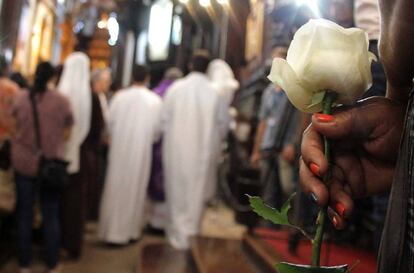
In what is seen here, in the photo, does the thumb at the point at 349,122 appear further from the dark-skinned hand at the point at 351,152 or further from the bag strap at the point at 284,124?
the bag strap at the point at 284,124

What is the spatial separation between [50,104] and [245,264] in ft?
7.33

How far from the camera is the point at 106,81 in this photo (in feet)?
20.1

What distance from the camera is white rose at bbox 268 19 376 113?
90cm

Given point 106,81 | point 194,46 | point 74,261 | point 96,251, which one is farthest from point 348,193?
point 194,46

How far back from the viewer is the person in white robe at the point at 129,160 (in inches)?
227

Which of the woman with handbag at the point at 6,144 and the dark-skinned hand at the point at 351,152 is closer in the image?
the dark-skinned hand at the point at 351,152

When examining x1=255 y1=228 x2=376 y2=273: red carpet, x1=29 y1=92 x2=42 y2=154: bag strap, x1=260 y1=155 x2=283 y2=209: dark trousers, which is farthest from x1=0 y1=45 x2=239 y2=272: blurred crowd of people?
x1=255 y1=228 x2=376 y2=273: red carpet

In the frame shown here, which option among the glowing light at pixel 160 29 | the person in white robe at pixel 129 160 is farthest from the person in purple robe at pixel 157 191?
the glowing light at pixel 160 29

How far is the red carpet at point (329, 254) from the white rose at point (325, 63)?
6.17ft

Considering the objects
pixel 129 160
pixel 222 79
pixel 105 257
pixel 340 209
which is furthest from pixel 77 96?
pixel 340 209

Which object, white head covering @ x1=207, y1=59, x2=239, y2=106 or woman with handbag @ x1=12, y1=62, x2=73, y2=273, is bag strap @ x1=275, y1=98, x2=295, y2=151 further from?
white head covering @ x1=207, y1=59, x2=239, y2=106

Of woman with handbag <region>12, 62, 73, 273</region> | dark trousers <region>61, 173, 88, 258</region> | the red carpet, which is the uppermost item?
woman with handbag <region>12, 62, 73, 273</region>

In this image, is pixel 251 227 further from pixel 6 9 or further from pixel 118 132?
pixel 6 9

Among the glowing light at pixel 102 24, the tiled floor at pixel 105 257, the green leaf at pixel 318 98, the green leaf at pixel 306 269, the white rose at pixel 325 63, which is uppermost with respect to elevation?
the glowing light at pixel 102 24
